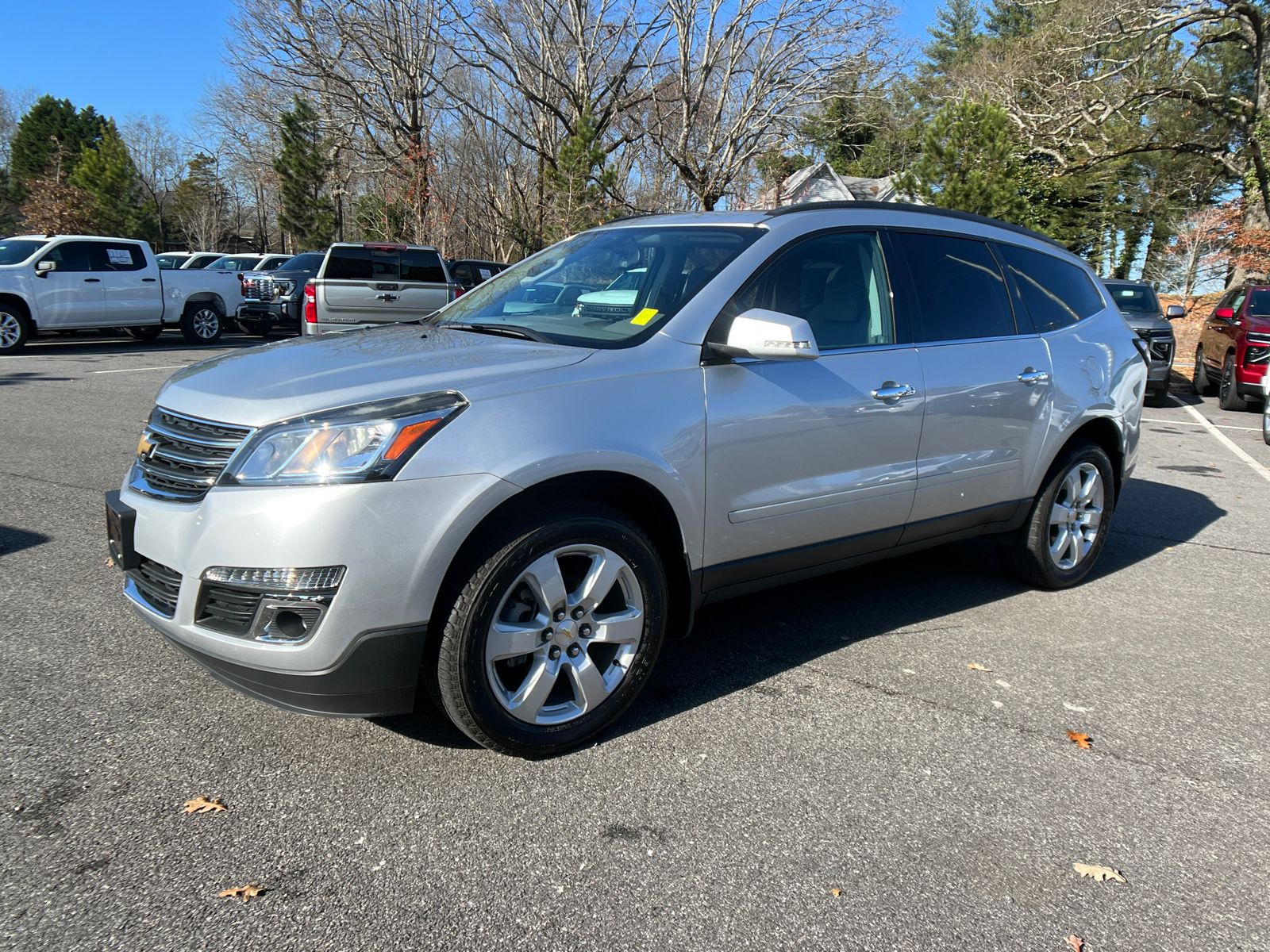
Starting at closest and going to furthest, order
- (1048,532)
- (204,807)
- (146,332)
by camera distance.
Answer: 1. (204,807)
2. (1048,532)
3. (146,332)

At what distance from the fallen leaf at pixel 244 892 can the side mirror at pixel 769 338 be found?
7.08ft

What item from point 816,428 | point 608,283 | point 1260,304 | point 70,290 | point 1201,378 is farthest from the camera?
point 1201,378

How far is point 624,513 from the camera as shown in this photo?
3.23 meters

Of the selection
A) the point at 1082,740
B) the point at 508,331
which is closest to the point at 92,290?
the point at 508,331

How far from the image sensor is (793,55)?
29688 millimetres

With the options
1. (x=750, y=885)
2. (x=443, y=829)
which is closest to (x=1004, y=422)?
(x=750, y=885)

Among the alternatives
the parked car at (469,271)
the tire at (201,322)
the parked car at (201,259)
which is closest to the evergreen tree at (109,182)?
the parked car at (201,259)

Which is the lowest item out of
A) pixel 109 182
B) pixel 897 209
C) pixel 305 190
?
pixel 897 209

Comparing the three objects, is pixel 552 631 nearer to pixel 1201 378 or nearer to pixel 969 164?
pixel 1201 378

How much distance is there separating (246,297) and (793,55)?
1921cm

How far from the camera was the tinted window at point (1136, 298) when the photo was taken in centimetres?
1462

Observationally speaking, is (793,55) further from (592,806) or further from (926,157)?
(592,806)

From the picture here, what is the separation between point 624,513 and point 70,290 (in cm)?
1574

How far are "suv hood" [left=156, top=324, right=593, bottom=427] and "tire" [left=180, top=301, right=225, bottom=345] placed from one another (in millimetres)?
16084
